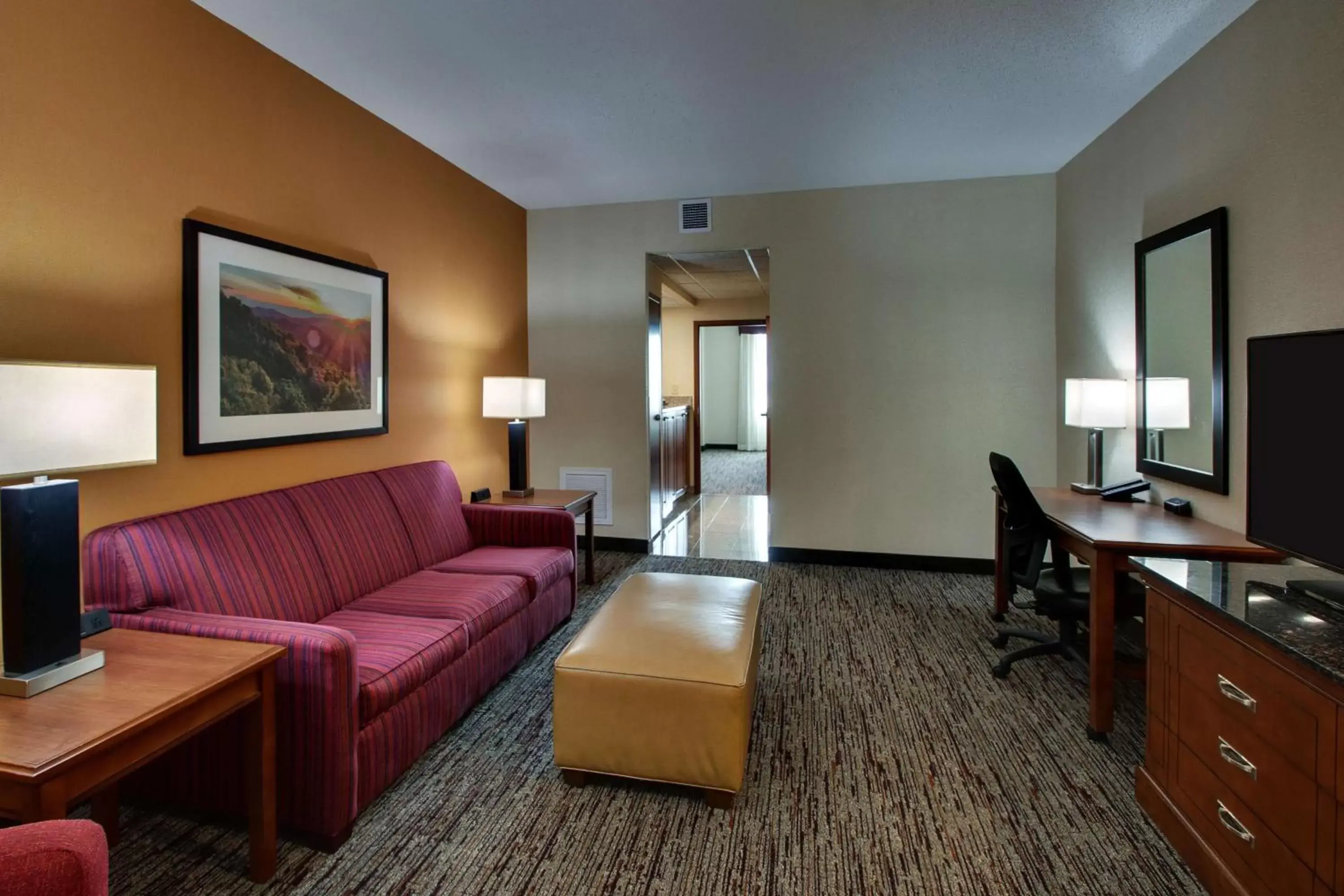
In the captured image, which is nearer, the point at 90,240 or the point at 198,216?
the point at 90,240

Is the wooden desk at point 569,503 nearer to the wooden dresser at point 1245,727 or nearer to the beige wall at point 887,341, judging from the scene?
the beige wall at point 887,341

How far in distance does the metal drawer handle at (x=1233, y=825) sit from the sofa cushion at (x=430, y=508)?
2815mm

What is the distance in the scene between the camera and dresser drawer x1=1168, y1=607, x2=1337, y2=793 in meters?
1.20

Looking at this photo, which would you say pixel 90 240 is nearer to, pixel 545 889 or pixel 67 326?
pixel 67 326

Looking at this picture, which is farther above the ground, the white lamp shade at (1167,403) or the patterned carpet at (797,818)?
the white lamp shade at (1167,403)

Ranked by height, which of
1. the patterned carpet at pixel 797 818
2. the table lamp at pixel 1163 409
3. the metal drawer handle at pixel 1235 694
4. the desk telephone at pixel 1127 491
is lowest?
the patterned carpet at pixel 797 818

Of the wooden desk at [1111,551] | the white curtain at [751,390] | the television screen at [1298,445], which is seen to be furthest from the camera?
the white curtain at [751,390]

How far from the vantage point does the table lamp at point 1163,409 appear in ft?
8.65

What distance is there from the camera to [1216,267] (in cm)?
242

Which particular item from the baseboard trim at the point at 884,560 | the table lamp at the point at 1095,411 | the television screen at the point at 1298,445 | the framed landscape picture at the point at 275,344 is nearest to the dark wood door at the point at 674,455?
the baseboard trim at the point at 884,560

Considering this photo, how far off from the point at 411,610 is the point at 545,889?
1.12 meters

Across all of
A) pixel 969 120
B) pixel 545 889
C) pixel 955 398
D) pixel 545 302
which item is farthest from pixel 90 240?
pixel 955 398

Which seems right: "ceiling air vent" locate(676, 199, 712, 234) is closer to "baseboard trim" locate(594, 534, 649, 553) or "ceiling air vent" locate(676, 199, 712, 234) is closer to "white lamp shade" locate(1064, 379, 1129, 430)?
"baseboard trim" locate(594, 534, 649, 553)

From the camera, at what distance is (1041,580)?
266 cm
